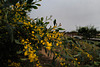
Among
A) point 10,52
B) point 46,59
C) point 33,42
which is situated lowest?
point 46,59

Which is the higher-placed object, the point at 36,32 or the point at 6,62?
the point at 36,32

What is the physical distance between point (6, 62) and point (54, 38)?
34.8 inches

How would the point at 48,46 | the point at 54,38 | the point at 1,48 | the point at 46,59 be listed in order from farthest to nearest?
the point at 46,59 → the point at 54,38 → the point at 1,48 → the point at 48,46

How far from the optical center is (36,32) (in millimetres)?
1356

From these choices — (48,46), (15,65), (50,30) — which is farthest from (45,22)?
(15,65)

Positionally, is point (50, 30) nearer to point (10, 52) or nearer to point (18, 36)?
point (18, 36)

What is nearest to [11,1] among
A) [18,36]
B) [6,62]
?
[18,36]

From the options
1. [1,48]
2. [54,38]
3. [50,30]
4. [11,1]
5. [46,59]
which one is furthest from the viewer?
[46,59]

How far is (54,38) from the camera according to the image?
63.5 inches

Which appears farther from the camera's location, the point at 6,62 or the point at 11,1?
the point at 6,62

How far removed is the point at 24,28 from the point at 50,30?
39cm

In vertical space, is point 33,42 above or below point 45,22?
below

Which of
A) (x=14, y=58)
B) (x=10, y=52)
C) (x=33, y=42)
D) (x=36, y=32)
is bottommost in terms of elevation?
(x=14, y=58)

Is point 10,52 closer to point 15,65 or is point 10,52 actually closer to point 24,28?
point 15,65
